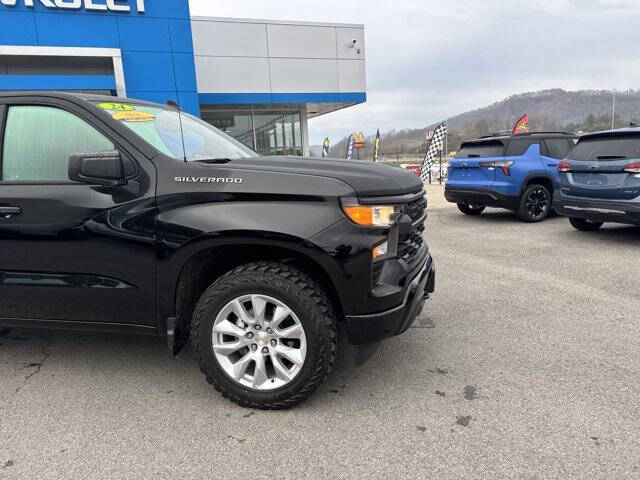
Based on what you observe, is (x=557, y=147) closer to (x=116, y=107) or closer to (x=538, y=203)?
(x=538, y=203)

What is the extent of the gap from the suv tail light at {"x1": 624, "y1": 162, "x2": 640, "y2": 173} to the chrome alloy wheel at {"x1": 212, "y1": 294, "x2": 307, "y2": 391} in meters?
5.75

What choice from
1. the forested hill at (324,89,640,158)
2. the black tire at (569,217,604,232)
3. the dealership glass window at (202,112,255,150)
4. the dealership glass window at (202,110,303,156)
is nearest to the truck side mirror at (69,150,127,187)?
the black tire at (569,217,604,232)

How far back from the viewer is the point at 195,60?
16891mm

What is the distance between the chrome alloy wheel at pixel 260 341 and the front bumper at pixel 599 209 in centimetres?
566

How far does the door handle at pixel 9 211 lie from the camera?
2.81 metres

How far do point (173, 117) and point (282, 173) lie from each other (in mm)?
1336

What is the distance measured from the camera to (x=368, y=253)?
100 inches

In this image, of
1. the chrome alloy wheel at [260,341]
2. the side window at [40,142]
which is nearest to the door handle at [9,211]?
the side window at [40,142]

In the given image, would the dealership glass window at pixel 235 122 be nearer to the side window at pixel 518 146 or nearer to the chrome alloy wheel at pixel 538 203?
the side window at pixel 518 146

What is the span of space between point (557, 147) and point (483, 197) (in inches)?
70.1

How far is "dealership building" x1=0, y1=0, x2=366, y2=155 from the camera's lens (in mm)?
13711

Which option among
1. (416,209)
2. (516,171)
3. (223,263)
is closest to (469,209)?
(516,171)

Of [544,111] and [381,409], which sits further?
[544,111]

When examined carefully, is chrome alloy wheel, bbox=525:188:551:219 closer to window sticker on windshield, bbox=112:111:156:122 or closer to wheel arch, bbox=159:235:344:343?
A: wheel arch, bbox=159:235:344:343
